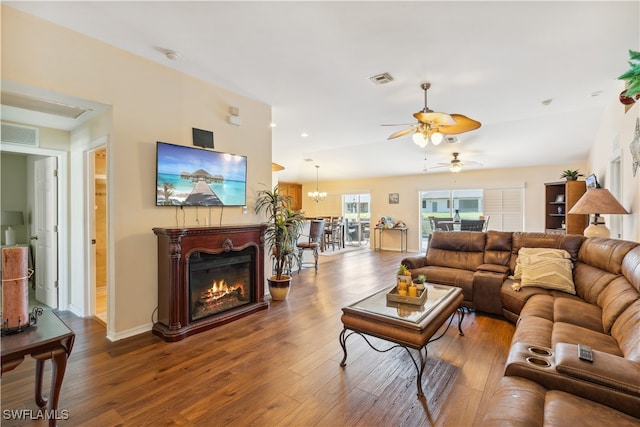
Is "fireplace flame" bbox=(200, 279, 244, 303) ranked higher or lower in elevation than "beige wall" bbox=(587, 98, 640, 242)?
lower

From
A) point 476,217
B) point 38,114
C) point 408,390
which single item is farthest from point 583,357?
point 476,217

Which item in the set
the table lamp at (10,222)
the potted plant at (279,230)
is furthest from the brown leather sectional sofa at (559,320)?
the table lamp at (10,222)

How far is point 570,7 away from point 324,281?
449cm

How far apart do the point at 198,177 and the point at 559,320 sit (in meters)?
3.67

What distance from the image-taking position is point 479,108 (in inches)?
177

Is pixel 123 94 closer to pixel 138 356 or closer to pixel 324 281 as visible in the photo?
pixel 138 356

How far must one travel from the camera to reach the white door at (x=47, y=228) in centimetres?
369

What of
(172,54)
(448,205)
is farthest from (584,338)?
(448,205)

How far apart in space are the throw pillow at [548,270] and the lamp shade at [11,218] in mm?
6698

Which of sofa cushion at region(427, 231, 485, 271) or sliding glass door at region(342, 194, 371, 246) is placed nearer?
sofa cushion at region(427, 231, 485, 271)

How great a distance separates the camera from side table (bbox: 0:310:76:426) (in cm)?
144

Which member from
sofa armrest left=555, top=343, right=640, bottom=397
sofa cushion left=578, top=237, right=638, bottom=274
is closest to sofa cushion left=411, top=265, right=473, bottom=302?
sofa cushion left=578, top=237, right=638, bottom=274

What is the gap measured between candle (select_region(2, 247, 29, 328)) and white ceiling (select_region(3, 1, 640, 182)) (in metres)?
1.95

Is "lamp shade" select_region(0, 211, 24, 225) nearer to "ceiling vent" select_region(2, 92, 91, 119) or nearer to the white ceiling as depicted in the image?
"ceiling vent" select_region(2, 92, 91, 119)
